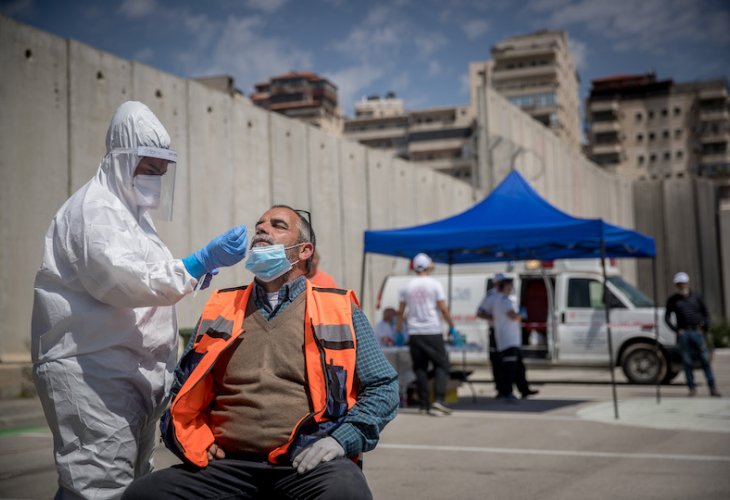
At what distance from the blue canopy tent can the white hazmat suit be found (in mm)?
7580

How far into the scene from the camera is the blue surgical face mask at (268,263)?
3561 mm

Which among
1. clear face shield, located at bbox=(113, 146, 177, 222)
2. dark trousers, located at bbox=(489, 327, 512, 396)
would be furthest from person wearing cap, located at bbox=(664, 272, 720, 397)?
clear face shield, located at bbox=(113, 146, 177, 222)

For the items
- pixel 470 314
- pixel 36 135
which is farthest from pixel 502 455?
pixel 470 314

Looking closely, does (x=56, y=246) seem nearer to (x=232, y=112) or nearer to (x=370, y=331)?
(x=370, y=331)

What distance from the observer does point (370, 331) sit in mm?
3477

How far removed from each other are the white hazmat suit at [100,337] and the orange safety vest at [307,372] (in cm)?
17

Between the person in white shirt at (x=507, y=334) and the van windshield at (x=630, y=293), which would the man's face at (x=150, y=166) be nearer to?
the person in white shirt at (x=507, y=334)

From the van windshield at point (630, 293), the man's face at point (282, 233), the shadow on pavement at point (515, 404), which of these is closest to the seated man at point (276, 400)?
the man's face at point (282, 233)

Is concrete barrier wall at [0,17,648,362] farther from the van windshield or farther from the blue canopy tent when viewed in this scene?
the van windshield

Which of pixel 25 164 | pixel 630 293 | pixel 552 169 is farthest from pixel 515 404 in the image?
pixel 552 169

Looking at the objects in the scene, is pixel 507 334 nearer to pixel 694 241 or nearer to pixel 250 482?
pixel 250 482

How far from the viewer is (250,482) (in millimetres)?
3209

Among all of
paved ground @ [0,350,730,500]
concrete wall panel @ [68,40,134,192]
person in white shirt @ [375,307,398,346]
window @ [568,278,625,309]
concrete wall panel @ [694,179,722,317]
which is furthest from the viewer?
concrete wall panel @ [694,179,722,317]

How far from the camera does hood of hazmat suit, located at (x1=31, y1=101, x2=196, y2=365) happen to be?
10.2ft
